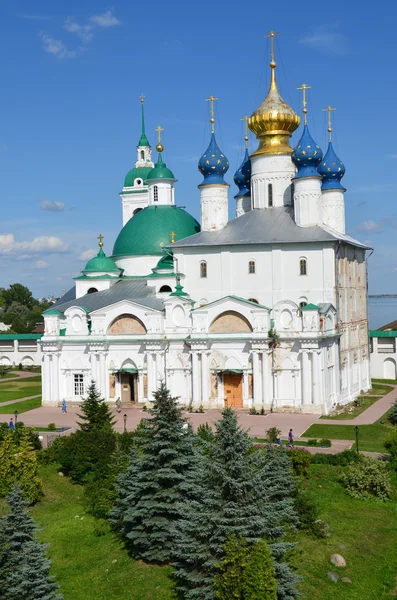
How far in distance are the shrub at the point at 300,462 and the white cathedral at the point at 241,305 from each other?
10.5m

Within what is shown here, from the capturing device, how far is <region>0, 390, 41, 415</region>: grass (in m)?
34.5

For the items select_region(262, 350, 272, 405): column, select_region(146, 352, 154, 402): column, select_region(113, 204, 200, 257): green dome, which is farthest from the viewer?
select_region(113, 204, 200, 257): green dome

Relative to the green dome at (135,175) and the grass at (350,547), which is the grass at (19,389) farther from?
the grass at (350,547)

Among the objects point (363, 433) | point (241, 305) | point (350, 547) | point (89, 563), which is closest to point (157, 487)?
point (89, 563)

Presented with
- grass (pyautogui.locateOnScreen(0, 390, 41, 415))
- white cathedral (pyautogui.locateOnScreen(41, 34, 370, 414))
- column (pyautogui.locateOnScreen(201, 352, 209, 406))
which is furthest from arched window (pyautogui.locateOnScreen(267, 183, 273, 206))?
grass (pyautogui.locateOnScreen(0, 390, 41, 415))

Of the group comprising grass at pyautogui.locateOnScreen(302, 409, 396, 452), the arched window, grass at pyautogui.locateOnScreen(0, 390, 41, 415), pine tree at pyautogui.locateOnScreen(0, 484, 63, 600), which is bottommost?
pine tree at pyautogui.locateOnScreen(0, 484, 63, 600)

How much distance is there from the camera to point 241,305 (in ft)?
109

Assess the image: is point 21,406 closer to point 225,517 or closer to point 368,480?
point 368,480

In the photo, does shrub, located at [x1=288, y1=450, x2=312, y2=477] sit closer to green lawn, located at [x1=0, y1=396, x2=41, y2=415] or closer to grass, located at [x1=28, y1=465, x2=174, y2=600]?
grass, located at [x1=28, y1=465, x2=174, y2=600]

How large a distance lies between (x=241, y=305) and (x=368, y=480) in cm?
1358

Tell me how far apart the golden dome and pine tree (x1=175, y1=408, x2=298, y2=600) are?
26.3 metres

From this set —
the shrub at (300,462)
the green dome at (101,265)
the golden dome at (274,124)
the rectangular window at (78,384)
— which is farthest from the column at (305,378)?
the green dome at (101,265)

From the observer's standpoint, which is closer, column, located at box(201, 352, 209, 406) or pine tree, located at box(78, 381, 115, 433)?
pine tree, located at box(78, 381, 115, 433)

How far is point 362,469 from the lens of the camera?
21500 mm
